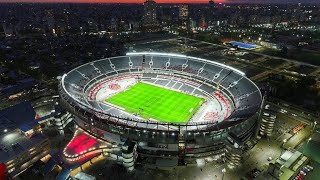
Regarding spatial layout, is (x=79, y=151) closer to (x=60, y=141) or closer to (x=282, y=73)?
(x=60, y=141)

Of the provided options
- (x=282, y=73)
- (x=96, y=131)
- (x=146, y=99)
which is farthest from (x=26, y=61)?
(x=282, y=73)

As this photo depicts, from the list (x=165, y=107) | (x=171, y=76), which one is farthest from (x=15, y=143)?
(x=171, y=76)

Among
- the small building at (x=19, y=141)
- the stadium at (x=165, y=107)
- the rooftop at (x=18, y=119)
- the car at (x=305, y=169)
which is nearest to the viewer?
the small building at (x=19, y=141)

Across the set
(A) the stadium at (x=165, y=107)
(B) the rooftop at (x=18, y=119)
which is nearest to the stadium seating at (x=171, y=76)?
(A) the stadium at (x=165, y=107)

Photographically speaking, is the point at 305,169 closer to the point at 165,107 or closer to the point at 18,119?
the point at 165,107

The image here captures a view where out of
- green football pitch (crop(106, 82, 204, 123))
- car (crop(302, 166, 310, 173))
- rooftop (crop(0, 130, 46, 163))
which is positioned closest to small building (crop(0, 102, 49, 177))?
rooftop (crop(0, 130, 46, 163))

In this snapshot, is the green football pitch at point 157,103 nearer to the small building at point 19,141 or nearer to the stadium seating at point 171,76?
the stadium seating at point 171,76

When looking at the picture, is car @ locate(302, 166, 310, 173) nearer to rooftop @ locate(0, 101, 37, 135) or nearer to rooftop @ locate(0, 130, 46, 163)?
rooftop @ locate(0, 130, 46, 163)
